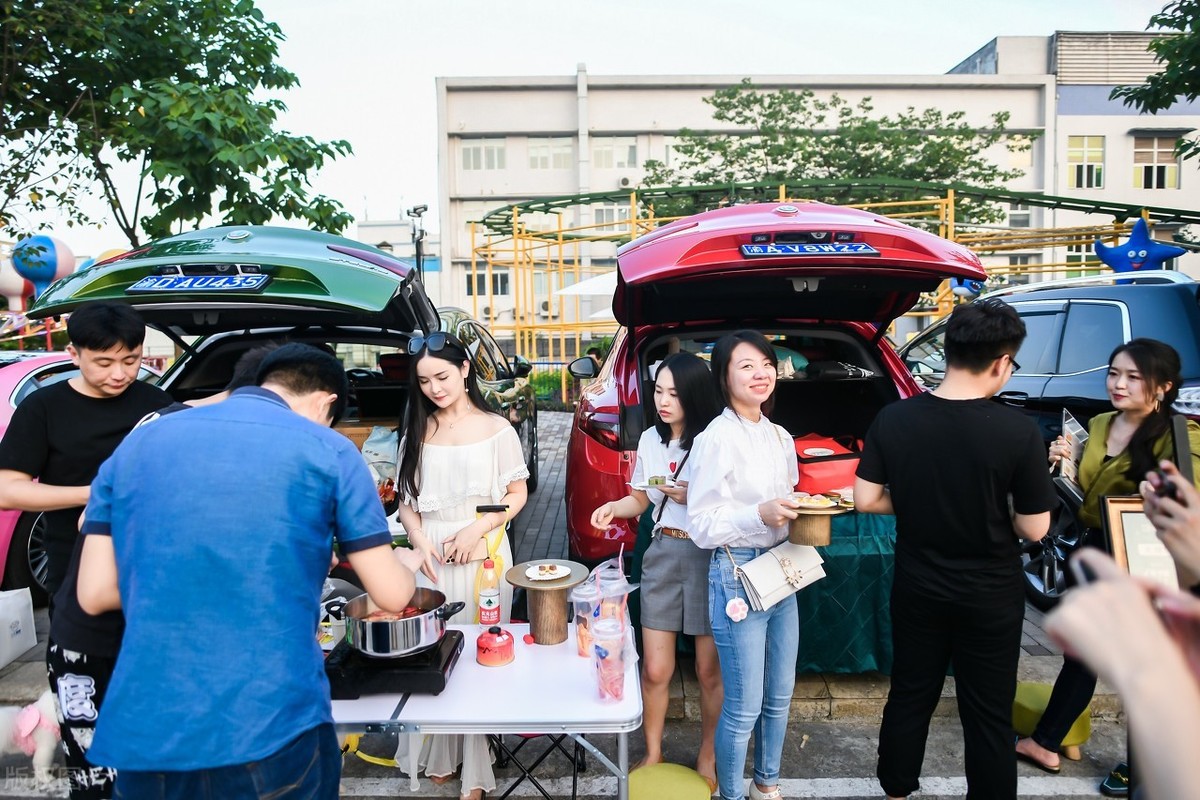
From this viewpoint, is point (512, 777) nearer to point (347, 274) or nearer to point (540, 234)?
point (347, 274)

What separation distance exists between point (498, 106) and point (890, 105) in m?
18.9

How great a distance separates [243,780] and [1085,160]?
4188cm

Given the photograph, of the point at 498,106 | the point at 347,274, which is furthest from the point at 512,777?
the point at 498,106

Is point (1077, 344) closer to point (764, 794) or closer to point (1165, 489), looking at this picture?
point (764, 794)

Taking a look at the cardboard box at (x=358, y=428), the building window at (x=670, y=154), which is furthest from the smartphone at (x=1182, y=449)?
the building window at (x=670, y=154)

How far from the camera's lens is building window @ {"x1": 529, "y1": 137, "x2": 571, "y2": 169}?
36.3 metres

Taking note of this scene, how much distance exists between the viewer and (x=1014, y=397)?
488cm

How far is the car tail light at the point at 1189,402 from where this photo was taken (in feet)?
11.5

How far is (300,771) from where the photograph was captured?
1704mm

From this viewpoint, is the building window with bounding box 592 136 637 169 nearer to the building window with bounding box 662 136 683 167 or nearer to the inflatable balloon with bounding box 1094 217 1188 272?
the building window with bounding box 662 136 683 167

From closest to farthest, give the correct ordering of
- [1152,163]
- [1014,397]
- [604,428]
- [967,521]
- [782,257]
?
1. [967,521]
2. [782,257]
3. [604,428]
4. [1014,397]
5. [1152,163]

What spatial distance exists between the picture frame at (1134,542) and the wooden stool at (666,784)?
Answer: 64.9 inches

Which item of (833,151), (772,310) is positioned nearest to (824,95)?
(833,151)

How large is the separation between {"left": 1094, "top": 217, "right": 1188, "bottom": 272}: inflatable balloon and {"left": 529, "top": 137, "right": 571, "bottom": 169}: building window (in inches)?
1214
